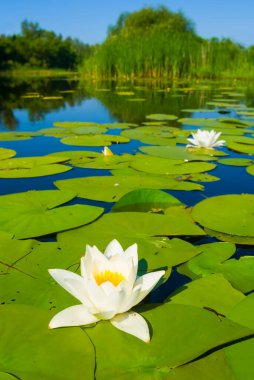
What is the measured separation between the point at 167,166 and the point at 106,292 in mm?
1516

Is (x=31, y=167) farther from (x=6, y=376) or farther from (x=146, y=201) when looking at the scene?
(x=6, y=376)

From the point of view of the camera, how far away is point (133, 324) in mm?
823

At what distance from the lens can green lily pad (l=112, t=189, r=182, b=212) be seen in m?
1.60

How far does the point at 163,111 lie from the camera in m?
5.40

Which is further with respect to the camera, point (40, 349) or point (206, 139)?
point (206, 139)

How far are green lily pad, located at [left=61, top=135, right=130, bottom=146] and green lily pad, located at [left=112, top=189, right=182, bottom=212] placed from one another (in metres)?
1.43

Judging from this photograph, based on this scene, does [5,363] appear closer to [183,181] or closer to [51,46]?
[183,181]

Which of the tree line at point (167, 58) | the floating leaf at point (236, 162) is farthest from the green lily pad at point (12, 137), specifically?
the tree line at point (167, 58)

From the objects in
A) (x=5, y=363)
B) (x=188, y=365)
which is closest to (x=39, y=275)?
(x=5, y=363)

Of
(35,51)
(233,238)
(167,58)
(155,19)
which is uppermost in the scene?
(155,19)

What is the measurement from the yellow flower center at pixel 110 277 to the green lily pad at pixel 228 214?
62cm

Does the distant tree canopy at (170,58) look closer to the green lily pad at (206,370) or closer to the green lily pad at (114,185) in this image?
the green lily pad at (114,185)

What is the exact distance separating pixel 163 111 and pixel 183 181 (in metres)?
3.59

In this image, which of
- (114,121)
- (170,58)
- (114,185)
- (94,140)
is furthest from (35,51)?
(114,185)
